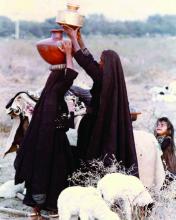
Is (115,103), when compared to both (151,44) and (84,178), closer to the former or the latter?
(84,178)

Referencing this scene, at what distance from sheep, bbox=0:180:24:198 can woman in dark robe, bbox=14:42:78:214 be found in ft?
2.53

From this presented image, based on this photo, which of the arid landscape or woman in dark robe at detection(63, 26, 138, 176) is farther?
the arid landscape

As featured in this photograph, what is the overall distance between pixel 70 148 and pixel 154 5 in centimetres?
230

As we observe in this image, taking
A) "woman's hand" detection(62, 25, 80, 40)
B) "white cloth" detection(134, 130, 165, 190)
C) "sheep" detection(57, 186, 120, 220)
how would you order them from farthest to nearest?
"white cloth" detection(134, 130, 165, 190)
"woman's hand" detection(62, 25, 80, 40)
"sheep" detection(57, 186, 120, 220)

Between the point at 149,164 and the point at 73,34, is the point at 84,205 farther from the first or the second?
the point at 73,34

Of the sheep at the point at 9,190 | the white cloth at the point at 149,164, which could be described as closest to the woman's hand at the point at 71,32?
the white cloth at the point at 149,164

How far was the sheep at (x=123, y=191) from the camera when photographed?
3.12 metres

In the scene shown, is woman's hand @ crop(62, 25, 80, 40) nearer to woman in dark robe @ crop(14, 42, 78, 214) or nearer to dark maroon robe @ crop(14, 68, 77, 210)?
woman in dark robe @ crop(14, 42, 78, 214)

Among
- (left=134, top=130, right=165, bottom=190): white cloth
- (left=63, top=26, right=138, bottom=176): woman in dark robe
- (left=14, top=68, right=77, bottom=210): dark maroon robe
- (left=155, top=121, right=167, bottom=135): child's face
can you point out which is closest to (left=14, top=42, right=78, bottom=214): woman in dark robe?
(left=14, top=68, right=77, bottom=210): dark maroon robe

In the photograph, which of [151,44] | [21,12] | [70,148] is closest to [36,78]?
[21,12]

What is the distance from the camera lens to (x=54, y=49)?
3.85 metres

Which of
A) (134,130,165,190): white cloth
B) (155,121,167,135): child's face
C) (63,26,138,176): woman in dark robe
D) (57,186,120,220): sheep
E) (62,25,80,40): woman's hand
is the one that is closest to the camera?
(57,186,120,220): sheep

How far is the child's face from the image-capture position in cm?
461

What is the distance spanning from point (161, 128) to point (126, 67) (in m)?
1.50
